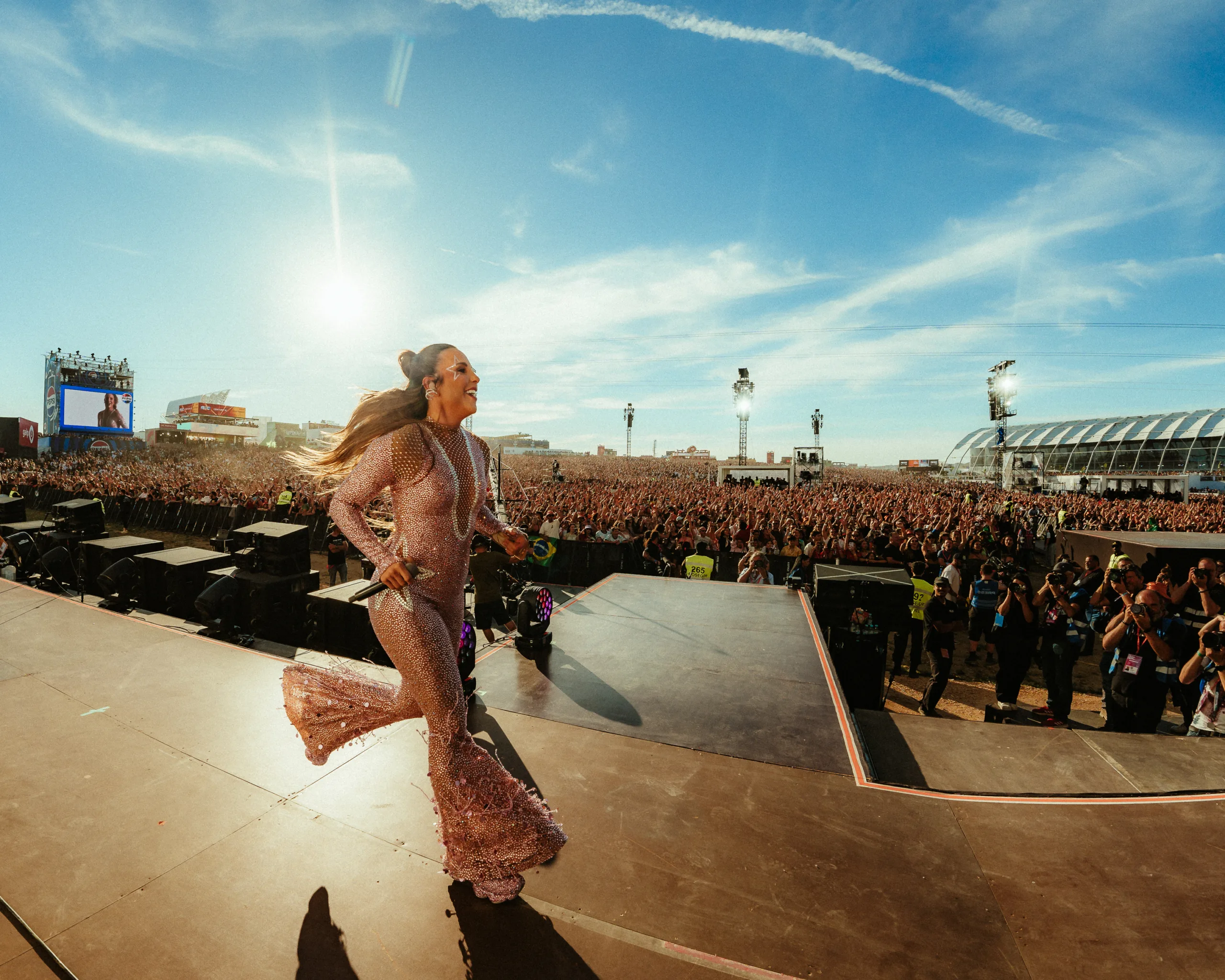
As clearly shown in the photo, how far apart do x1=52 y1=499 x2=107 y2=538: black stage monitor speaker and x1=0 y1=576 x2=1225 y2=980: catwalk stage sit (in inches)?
235

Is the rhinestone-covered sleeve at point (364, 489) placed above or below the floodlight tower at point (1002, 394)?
below

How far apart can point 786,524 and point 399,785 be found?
11640mm

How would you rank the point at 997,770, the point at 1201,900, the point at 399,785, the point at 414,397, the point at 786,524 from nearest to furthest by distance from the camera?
the point at 1201,900 → the point at 414,397 → the point at 399,785 → the point at 997,770 → the point at 786,524

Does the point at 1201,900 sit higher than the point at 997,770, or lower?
higher

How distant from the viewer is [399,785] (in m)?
2.83

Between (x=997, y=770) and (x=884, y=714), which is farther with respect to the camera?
(x=884, y=714)

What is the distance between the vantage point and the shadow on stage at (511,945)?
1.80 metres

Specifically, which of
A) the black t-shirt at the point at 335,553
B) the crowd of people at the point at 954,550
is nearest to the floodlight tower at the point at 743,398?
the crowd of people at the point at 954,550

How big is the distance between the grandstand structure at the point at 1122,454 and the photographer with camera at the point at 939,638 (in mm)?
38939

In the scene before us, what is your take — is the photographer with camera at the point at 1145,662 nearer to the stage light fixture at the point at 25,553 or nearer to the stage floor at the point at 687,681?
the stage floor at the point at 687,681

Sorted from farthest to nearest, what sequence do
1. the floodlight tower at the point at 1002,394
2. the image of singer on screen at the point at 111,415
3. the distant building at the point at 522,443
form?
the distant building at the point at 522,443 → the image of singer on screen at the point at 111,415 → the floodlight tower at the point at 1002,394

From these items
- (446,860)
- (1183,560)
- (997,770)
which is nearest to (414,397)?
(446,860)

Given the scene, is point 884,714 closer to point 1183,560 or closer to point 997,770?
point 997,770

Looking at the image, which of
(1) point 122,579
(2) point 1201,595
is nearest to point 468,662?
(1) point 122,579
